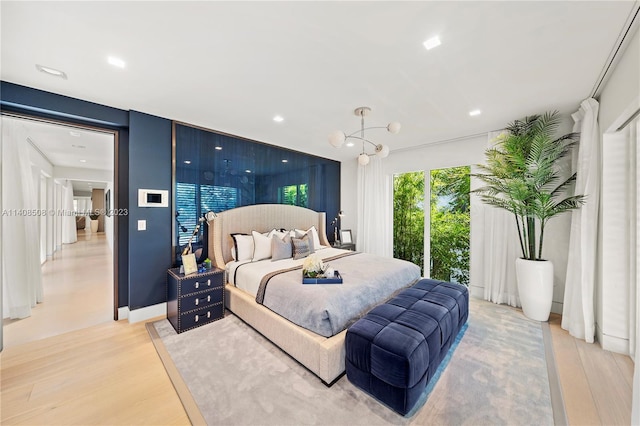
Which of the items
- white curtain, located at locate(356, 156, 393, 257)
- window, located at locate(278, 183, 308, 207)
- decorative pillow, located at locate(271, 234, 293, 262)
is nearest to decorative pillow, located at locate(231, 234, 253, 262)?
decorative pillow, located at locate(271, 234, 293, 262)

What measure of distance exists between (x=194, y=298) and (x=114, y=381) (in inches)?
37.3

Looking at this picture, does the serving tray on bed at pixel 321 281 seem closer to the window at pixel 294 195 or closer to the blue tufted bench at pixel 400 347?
the blue tufted bench at pixel 400 347

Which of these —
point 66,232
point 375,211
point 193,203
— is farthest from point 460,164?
point 66,232

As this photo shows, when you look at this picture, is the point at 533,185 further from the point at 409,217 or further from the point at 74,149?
the point at 74,149

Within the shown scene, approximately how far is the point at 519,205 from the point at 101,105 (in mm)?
5275

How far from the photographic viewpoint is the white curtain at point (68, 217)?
5.15 m

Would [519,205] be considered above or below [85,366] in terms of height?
above

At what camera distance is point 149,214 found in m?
3.04

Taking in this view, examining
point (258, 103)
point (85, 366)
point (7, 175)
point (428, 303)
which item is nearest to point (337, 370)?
point (428, 303)

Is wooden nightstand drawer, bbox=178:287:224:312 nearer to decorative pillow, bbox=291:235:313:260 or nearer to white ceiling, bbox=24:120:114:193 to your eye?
decorative pillow, bbox=291:235:313:260

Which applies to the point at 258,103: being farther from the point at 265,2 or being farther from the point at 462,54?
the point at 462,54

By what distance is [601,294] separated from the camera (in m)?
2.45

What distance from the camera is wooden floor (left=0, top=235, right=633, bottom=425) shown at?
1642 millimetres

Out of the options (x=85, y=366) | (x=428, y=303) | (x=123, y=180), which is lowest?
(x=85, y=366)
